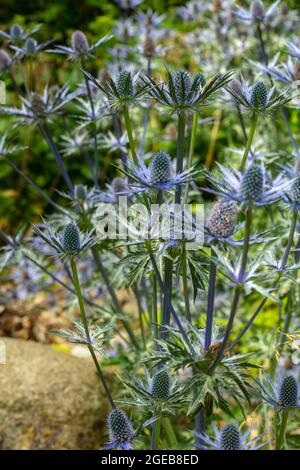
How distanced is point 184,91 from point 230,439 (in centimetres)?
80

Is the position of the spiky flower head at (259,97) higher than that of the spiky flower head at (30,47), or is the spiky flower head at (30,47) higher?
the spiky flower head at (30,47)

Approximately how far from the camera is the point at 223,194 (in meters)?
1.17

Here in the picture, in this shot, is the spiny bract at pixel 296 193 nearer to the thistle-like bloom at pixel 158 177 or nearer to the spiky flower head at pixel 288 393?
the thistle-like bloom at pixel 158 177

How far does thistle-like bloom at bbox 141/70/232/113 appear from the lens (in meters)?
1.36

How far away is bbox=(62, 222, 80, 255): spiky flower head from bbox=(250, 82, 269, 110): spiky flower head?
0.51 metres

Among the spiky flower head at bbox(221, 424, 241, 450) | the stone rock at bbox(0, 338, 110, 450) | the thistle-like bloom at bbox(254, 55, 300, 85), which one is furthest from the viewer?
the stone rock at bbox(0, 338, 110, 450)

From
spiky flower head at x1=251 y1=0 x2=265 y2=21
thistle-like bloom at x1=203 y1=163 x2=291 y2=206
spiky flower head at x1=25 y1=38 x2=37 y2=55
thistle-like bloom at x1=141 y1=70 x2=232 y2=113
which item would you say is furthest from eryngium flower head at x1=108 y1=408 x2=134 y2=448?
spiky flower head at x1=251 y1=0 x2=265 y2=21

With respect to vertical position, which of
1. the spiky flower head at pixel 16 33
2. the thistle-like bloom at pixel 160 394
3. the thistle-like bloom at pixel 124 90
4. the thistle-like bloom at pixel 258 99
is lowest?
the thistle-like bloom at pixel 160 394

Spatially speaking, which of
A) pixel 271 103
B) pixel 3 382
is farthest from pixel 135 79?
pixel 3 382

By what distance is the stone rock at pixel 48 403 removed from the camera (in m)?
2.28

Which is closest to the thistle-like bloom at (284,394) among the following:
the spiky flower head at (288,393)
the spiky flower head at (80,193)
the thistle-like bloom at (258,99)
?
the spiky flower head at (288,393)

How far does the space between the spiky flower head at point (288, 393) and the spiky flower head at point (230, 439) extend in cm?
14

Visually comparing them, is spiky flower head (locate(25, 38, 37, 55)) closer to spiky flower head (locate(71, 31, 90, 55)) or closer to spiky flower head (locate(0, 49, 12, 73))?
spiky flower head (locate(0, 49, 12, 73))

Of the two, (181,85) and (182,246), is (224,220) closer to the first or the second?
(182,246)
